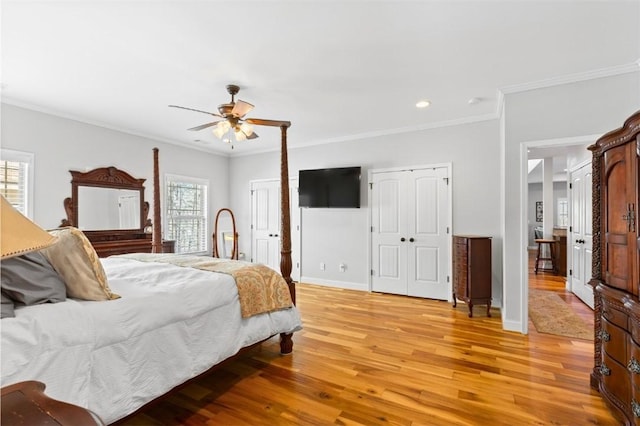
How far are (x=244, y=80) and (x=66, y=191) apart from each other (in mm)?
2987

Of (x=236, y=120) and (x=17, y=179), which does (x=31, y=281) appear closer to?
(x=236, y=120)

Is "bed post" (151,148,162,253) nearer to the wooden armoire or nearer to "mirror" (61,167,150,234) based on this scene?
"mirror" (61,167,150,234)

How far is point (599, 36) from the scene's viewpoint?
2.35m

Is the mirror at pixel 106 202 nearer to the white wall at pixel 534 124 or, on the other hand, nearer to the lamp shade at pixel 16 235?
the lamp shade at pixel 16 235

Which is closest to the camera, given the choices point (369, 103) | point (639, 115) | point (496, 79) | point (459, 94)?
point (639, 115)

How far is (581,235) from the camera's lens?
466 cm

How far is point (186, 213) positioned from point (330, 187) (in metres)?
2.83

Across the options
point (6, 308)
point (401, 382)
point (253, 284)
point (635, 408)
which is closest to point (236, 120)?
point (253, 284)

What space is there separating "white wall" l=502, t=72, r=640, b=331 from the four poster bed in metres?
2.39

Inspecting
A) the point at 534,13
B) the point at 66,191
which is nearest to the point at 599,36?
the point at 534,13

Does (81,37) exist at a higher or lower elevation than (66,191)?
higher

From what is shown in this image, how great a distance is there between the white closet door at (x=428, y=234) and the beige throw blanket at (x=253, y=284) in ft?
8.67

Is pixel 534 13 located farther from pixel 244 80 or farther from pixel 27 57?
pixel 27 57

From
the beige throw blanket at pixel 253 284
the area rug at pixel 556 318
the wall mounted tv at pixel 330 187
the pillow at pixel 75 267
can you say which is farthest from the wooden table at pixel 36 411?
the wall mounted tv at pixel 330 187
